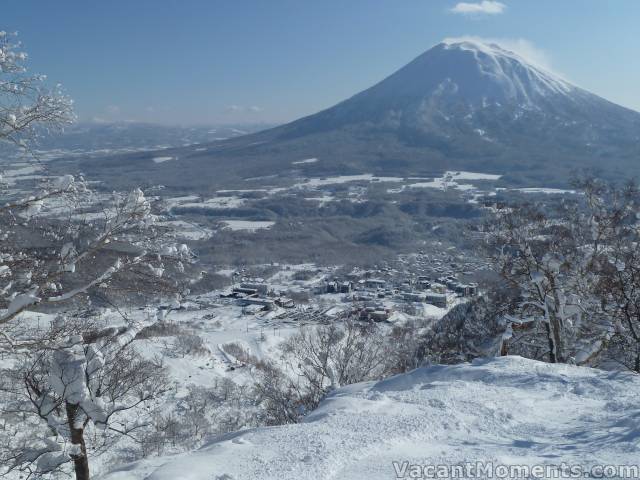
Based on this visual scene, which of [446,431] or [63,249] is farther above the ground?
[63,249]

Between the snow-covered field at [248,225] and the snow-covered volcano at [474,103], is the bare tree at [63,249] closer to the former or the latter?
the snow-covered field at [248,225]

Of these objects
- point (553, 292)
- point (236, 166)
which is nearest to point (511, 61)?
point (236, 166)

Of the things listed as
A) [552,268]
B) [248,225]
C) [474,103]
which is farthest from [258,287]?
[474,103]

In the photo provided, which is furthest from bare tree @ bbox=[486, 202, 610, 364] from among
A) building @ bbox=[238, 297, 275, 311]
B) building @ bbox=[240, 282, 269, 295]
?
building @ bbox=[240, 282, 269, 295]

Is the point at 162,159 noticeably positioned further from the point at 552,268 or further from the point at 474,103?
the point at 552,268

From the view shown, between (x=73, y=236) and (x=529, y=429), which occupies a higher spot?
(x=73, y=236)

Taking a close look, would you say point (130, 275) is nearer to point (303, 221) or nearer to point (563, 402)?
point (563, 402)
